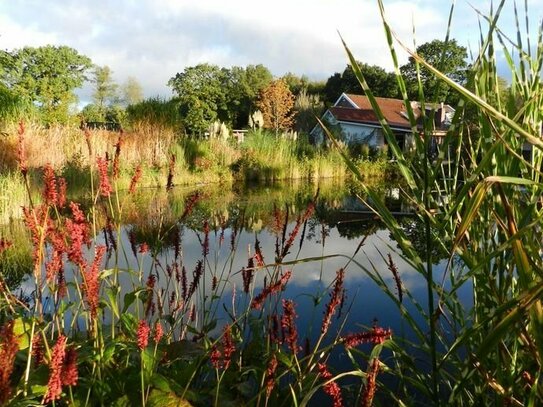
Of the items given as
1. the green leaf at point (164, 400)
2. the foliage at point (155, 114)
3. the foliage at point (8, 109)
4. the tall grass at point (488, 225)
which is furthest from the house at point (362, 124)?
the green leaf at point (164, 400)

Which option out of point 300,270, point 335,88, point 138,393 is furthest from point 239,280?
point 335,88

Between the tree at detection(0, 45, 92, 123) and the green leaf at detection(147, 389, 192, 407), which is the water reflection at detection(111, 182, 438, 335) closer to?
the green leaf at detection(147, 389, 192, 407)

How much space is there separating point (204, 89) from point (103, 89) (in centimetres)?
1074

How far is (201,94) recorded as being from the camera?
43.9 m

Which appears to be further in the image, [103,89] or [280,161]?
[103,89]

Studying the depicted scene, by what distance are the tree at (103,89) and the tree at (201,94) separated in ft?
19.3

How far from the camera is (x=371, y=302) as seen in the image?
3338 mm

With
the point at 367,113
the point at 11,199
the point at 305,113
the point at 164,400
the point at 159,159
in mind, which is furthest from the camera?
the point at 305,113

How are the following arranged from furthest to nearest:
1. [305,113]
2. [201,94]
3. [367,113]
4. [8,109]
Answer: [201,94]
[305,113]
[367,113]
[8,109]

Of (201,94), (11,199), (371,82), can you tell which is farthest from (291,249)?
(201,94)

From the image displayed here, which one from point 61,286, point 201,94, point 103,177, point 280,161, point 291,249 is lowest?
point 291,249

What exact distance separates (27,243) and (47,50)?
132 ft

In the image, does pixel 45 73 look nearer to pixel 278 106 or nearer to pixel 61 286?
pixel 278 106

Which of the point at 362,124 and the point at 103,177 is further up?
the point at 362,124
